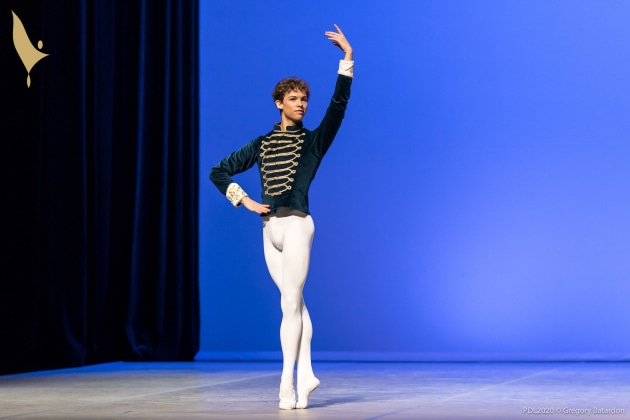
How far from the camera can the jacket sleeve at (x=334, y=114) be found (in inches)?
143

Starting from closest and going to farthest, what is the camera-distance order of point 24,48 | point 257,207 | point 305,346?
point 257,207 → point 305,346 → point 24,48

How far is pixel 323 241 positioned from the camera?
6.54 m

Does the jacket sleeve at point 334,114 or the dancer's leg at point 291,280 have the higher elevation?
the jacket sleeve at point 334,114

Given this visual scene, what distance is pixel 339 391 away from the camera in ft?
14.5

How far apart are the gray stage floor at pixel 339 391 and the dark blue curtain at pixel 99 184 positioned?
0.35 meters

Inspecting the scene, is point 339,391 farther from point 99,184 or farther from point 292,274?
point 99,184

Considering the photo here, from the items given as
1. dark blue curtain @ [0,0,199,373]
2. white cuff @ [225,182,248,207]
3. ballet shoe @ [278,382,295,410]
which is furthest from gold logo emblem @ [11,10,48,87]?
ballet shoe @ [278,382,295,410]

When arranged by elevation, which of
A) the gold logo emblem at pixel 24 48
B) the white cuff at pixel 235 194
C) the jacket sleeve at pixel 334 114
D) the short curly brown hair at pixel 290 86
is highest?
the gold logo emblem at pixel 24 48

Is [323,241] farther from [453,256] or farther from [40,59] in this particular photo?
[40,59]

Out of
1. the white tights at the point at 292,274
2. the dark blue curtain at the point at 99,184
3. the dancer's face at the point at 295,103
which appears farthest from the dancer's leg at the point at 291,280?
the dark blue curtain at the point at 99,184

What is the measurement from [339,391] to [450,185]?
2.31 m

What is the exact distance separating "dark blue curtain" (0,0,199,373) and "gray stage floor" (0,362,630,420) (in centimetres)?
35

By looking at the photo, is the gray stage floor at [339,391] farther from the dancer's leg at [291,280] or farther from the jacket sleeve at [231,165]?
the jacket sleeve at [231,165]

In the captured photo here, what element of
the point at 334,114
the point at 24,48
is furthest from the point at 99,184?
the point at 334,114
